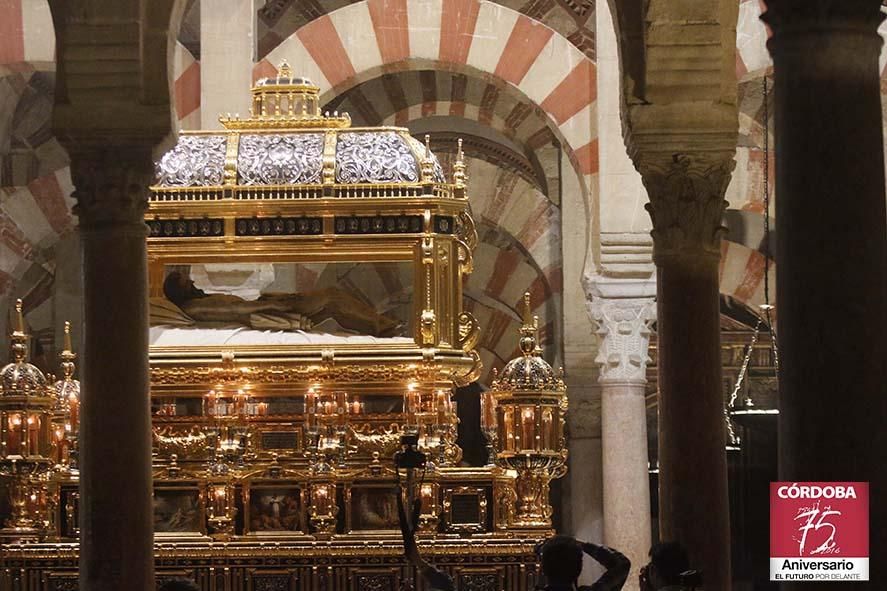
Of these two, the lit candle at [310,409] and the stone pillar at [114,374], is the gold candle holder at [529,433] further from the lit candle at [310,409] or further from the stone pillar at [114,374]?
the stone pillar at [114,374]

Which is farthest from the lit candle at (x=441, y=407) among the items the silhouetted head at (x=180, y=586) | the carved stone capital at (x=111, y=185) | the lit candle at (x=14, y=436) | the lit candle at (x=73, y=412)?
the silhouetted head at (x=180, y=586)

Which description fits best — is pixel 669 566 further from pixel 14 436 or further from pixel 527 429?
pixel 14 436

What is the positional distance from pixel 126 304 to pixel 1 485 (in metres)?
9.50

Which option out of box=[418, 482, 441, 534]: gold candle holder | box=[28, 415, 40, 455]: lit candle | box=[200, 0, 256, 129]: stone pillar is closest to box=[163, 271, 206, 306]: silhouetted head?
box=[28, 415, 40, 455]: lit candle

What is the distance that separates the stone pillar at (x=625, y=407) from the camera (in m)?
15.5

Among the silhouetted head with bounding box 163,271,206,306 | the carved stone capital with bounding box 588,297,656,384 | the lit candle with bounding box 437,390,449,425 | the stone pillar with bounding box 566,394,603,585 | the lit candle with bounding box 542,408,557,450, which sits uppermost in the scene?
the silhouetted head with bounding box 163,271,206,306

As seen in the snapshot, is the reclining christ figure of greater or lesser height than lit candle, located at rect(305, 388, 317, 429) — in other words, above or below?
above

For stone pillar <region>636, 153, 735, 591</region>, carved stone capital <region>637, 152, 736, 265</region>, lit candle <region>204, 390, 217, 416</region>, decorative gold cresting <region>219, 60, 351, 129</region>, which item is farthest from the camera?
decorative gold cresting <region>219, 60, 351, 129</region>

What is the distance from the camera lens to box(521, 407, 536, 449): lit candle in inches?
455

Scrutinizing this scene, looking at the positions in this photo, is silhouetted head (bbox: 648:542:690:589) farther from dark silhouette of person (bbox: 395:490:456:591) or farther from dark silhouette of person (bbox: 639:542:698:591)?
dark silhouette of person (bbox: 395:490:456:591)

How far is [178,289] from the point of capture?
41.7 feet

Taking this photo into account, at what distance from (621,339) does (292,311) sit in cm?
400

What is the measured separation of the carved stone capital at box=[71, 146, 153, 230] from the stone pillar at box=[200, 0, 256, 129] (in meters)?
5.27

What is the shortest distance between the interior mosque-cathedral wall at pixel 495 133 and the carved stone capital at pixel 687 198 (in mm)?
1750
